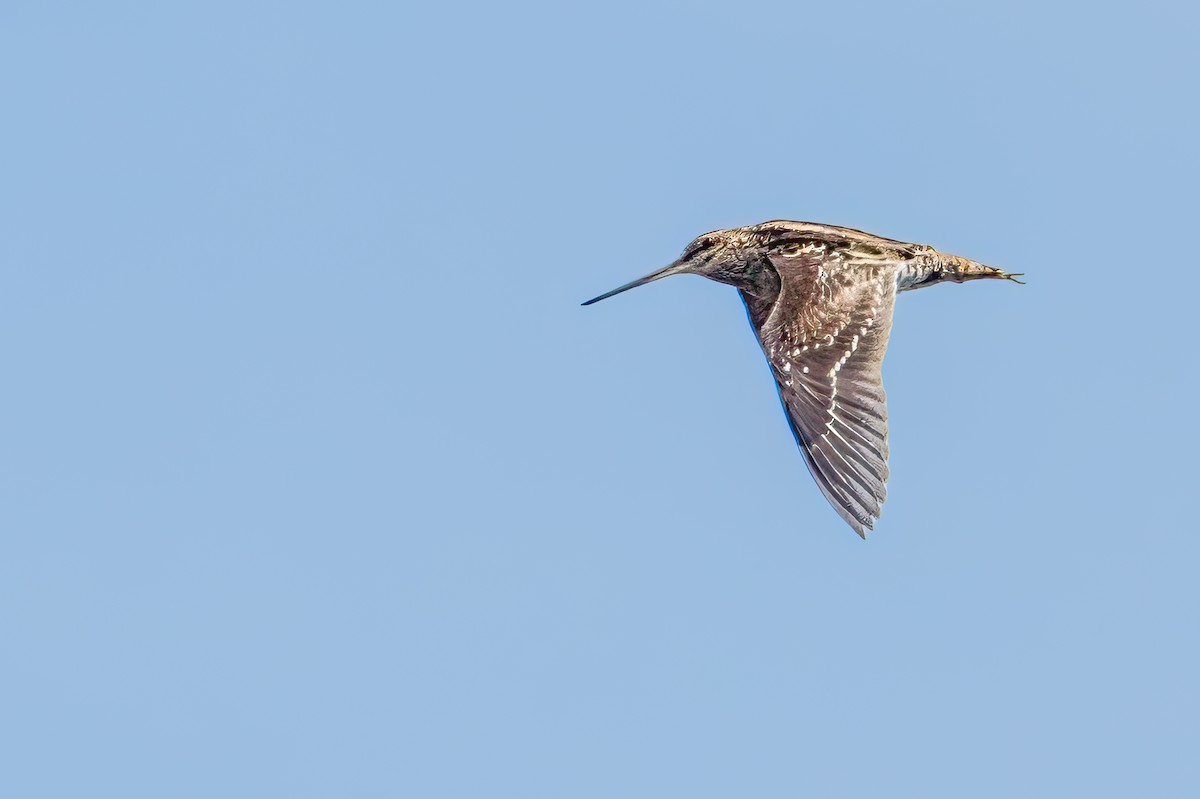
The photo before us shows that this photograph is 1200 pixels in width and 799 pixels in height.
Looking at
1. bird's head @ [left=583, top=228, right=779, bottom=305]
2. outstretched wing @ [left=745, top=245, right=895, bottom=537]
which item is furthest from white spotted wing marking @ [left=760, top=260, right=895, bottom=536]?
bird's head @ [left=583, top=228, right=779, bottom=305]

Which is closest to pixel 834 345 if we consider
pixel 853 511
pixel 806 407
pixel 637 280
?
pixel 806 407

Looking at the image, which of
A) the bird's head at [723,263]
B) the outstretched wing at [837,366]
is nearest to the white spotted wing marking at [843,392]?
the outstretched wing at [837,366]

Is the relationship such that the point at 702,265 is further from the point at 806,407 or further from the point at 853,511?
the point at 853,511

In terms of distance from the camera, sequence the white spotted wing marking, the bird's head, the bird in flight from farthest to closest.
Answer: the bird's head, the bird in flight, the white spotted wing marking

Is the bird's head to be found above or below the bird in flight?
above

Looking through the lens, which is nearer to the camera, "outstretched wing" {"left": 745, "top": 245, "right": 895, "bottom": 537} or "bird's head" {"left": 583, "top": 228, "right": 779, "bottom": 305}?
"outstretched wing" {"left": 745, "top": 245, "right": 895, "bottom": 537}

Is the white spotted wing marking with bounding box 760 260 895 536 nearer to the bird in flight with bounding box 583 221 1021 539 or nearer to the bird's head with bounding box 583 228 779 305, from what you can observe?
the bird in flight with bounding box 583 221 1021 539
